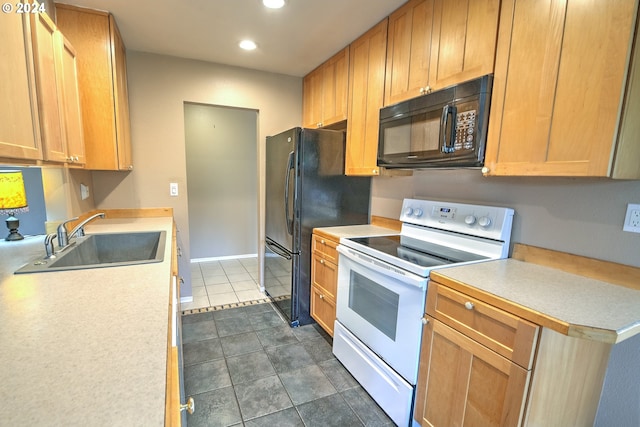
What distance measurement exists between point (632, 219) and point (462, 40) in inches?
43.8

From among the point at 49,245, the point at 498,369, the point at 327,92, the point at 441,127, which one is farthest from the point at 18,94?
the point at 327,92

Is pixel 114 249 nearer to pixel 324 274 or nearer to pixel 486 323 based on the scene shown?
pixel 324 274

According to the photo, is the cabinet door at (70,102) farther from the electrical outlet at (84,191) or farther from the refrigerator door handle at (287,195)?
the refrigerator door handle at (287,195)

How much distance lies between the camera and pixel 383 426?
5.19ft

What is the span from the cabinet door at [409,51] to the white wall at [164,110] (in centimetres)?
157

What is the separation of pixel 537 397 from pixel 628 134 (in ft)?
3.27

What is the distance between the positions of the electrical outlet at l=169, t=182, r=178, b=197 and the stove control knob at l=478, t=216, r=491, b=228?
2.66 meters

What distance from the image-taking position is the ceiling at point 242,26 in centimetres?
188

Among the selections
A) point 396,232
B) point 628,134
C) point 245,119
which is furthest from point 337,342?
point 245,119

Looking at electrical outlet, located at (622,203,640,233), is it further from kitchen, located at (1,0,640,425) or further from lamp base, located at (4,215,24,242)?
lamp base, located at (4,215,24,242)

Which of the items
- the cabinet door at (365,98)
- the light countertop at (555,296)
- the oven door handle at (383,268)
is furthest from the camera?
the cabinet door at (365,98)

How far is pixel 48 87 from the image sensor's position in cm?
128

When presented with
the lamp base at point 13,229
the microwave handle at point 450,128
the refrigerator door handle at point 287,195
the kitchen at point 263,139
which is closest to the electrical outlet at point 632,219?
the kitchen at point 263,139

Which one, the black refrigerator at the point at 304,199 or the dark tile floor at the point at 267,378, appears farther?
the black refrigerator at the point at 304,199
